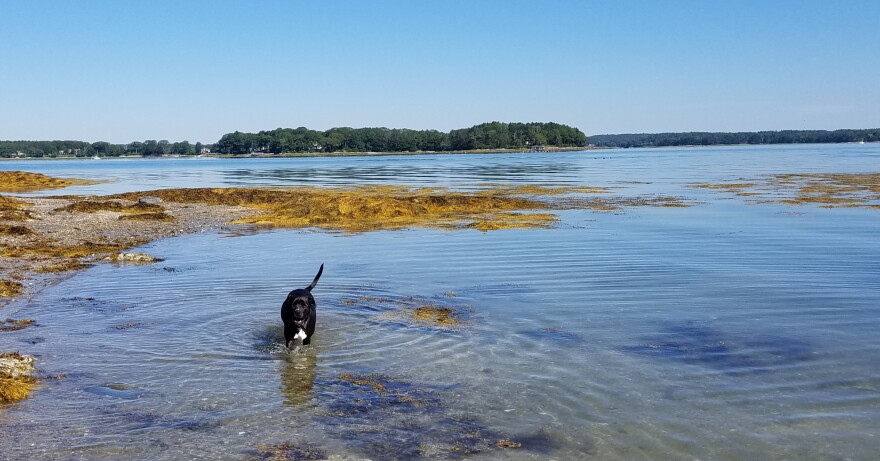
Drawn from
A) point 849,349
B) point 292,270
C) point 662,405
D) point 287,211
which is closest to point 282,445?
point 662,405

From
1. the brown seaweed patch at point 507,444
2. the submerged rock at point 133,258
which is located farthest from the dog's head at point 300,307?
the submerged rock at point 133,258

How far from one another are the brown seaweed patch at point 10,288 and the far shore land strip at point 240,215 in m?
0.02

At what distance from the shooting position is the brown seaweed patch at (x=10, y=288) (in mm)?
13497

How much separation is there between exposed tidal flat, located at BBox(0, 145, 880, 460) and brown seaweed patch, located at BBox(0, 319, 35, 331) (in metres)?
0.07

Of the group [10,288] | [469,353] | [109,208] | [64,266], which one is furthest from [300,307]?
[109,208]

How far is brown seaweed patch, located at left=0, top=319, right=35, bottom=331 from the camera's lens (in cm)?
1091

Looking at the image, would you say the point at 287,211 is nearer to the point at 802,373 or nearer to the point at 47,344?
the point at 47,344

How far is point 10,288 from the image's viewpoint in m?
13.9

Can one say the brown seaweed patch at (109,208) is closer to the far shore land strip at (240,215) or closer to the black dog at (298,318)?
the far shore land strip at (240,215)

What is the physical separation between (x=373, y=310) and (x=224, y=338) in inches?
107

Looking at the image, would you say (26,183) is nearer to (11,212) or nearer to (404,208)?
(11,212)

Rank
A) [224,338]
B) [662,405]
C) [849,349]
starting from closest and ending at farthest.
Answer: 1. [662,405]
2. [849,349]
3. [224,338]

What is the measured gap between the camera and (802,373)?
862 cm

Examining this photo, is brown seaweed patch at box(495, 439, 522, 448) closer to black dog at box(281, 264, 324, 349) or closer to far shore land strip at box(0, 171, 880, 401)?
black dog at box(281, 264, 324, 349)
